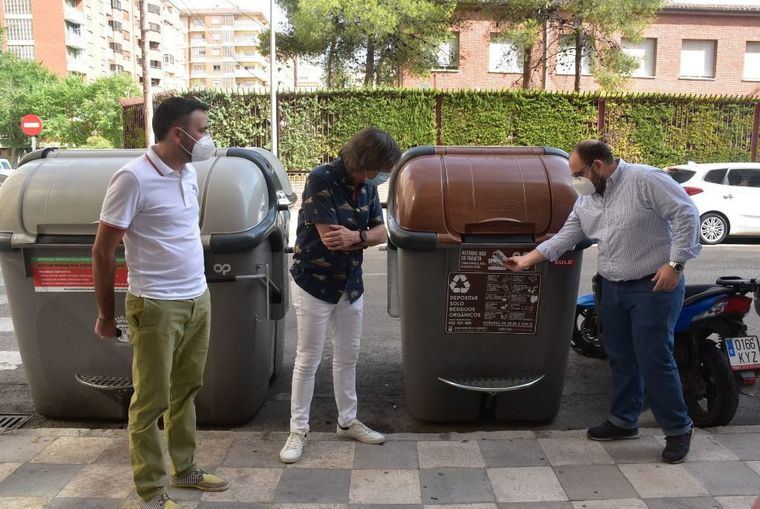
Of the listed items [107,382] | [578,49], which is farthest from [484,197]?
[578,49]

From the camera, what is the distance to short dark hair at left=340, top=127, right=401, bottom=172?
313 centimetres

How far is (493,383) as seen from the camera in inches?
142

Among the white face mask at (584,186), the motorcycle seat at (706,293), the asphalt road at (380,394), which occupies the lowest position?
the asphalt road at (380,394)

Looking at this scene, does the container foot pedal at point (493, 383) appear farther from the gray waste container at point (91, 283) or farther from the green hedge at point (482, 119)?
the green hedge at point (482, 119)

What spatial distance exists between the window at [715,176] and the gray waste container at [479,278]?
9.41 metres

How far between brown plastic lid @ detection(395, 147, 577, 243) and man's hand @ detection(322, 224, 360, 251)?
443 millimetres

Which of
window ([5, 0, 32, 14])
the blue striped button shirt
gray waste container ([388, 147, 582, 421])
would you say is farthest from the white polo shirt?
window ([5, 0, 32, 14])

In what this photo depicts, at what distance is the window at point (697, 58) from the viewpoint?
28328mm

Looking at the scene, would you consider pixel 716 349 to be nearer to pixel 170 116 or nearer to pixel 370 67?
pixel 170 116

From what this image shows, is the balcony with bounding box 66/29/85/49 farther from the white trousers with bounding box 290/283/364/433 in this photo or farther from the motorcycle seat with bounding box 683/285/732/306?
the motorcycle seat with bounding box 683/285/732/306

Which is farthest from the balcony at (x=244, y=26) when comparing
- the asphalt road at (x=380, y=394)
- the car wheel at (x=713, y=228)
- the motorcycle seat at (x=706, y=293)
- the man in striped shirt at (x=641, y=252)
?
the man in striped shirt at (x=641, y=252)

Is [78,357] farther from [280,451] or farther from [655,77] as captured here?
[655,77]

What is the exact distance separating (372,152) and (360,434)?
1.50 m

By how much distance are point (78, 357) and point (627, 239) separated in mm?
2952
